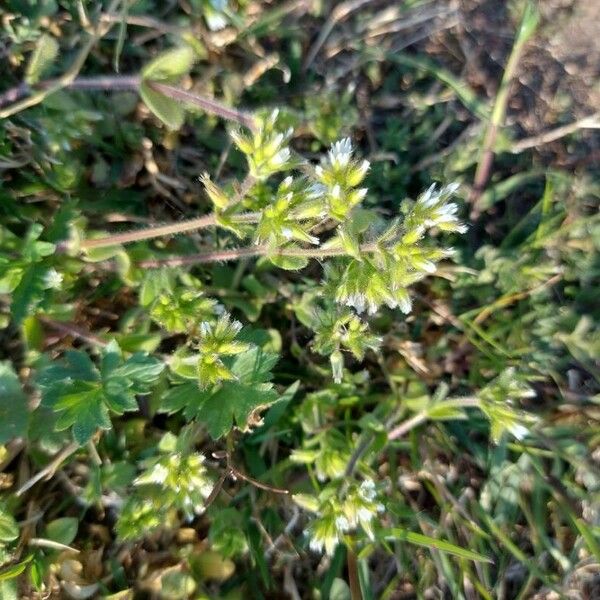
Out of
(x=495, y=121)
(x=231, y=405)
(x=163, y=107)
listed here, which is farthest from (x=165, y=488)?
(x=495, y=121)

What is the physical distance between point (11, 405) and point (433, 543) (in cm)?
151

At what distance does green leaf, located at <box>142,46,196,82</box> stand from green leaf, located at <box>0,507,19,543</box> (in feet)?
4.90

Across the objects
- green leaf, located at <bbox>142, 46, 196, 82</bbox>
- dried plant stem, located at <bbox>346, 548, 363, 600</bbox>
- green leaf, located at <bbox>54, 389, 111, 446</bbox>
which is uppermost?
green leaf, located at <bbox>142, 46, 196, 82</bbox>

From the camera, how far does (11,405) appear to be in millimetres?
2428

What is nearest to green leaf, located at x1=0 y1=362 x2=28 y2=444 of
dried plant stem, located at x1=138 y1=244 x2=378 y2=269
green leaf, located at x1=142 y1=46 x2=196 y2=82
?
dried plant stem, located at x1=138 y1=244 x2=378 y2=269

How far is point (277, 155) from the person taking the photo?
1.95 m

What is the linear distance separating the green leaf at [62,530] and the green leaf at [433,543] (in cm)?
111

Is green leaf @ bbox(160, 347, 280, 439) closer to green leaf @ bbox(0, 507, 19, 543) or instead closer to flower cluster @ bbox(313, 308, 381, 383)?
flower cluster @ bbox(313, 308, 381, 383)

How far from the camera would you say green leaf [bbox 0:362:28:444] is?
7.88 ft

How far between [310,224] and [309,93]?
1401 millimetres

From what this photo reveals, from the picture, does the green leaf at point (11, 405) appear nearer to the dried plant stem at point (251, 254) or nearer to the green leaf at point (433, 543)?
the dried plant stem at point (251, 254)

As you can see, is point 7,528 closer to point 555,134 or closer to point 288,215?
point 288,215

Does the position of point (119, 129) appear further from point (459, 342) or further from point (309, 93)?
point (459, 342)

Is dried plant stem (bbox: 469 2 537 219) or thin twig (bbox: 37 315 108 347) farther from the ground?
dried plant stem (bbox: 469 2 537 219)
